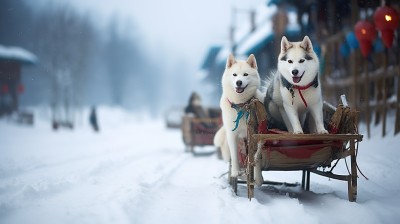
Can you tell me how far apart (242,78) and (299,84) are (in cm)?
72

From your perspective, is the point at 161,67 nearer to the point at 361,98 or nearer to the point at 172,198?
the point at 361,98

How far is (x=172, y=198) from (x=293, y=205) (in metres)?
1.52

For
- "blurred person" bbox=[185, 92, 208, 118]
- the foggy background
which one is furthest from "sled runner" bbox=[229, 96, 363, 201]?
the foggy background

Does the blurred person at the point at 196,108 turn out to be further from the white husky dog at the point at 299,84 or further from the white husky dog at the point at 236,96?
the white husky dog at the point at 299,84

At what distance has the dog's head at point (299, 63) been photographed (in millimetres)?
3463

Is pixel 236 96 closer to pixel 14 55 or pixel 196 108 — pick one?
pixel 196 108

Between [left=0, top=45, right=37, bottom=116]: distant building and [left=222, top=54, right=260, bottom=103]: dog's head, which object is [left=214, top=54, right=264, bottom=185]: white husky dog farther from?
[left=0, top=45, right=37, bottom=116]: distant building

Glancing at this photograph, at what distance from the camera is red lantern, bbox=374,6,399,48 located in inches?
238

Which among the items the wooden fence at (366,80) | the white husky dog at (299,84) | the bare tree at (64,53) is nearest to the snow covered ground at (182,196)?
the white husky dog at (299,84)

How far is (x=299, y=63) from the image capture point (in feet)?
11.4

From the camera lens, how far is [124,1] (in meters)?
50.6

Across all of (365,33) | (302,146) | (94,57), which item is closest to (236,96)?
(302,146)

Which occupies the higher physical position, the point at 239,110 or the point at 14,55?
the point at 14,55

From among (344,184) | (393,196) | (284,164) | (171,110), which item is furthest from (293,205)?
(171,110)
